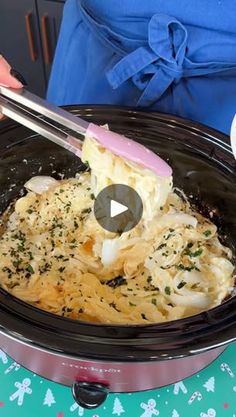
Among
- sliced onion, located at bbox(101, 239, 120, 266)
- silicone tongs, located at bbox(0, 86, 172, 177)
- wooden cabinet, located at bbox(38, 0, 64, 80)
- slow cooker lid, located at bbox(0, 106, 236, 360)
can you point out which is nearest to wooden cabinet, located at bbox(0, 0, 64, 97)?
wooden cabinet, located at bbox(38, 0, 64, 80)

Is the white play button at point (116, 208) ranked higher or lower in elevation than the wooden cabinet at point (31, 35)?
higher

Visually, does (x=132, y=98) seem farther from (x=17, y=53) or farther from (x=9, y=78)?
(x=17, y=53)

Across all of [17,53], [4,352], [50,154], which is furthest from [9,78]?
[17,53]

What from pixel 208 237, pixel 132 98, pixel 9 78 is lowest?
pixel 208 237

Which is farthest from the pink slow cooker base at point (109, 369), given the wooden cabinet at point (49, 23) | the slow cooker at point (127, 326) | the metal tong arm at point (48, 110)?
the wooden cabinet at point (49, 23)

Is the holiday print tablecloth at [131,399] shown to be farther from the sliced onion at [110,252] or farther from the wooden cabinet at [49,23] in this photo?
the wooden cabinet at [49,23]

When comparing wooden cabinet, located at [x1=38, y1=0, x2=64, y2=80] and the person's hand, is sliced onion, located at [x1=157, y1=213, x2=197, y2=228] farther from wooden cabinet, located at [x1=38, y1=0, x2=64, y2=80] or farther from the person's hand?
wooden cabinet, located at [x1=38, y1=0, x2=64, y2=80]
